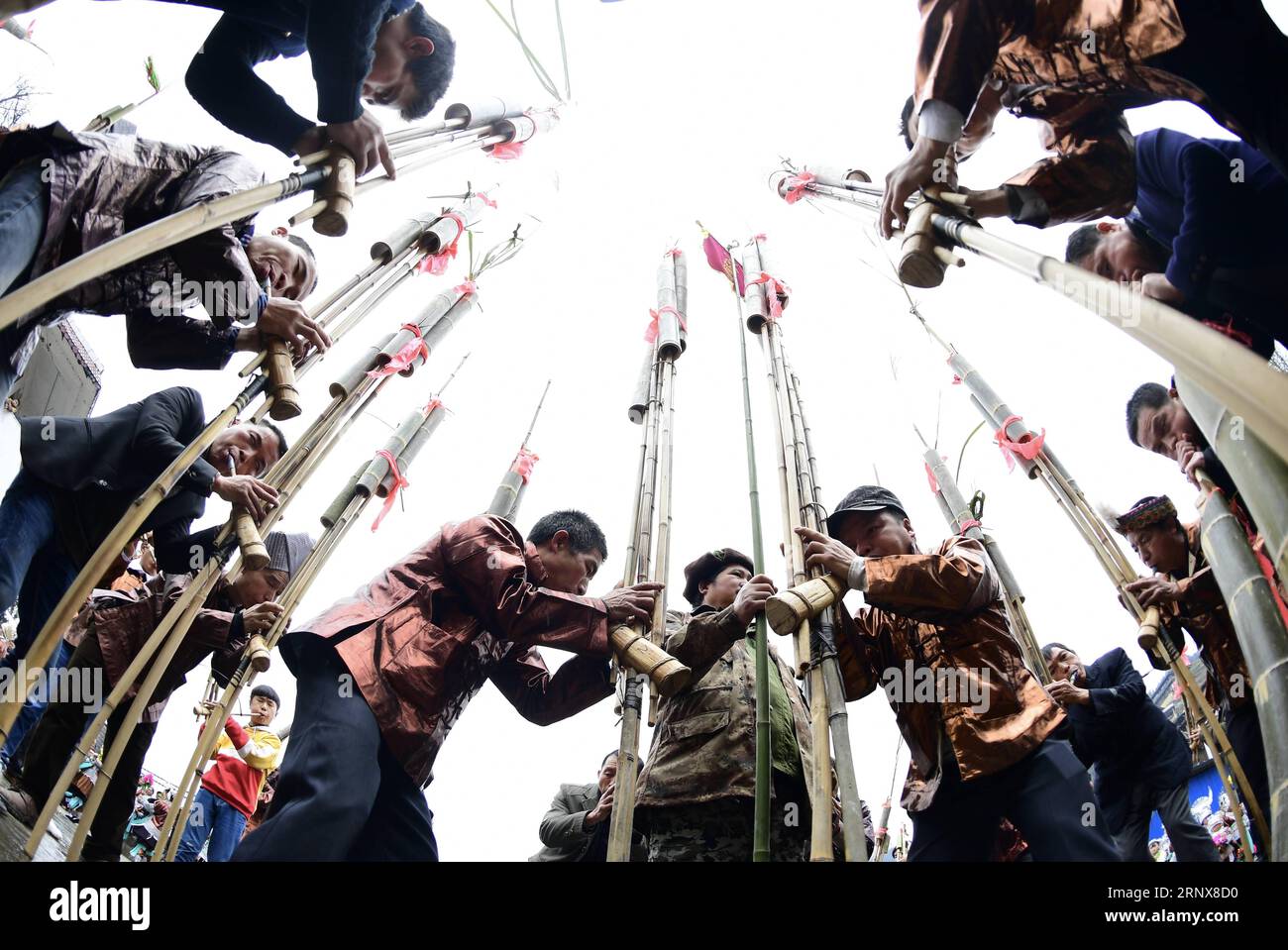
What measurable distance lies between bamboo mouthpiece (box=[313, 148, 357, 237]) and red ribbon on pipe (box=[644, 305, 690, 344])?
162cm

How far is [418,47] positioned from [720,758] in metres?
2.13

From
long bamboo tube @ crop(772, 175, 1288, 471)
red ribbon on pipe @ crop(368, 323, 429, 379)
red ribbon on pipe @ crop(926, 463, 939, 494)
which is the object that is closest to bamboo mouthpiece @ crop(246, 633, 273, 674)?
red ribbon on pipe @ crop(368, 323, 429, 379)

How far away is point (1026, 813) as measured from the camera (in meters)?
1.81

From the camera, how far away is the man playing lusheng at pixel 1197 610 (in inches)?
90.8

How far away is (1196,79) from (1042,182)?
366 mm

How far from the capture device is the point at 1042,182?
1.86 metres

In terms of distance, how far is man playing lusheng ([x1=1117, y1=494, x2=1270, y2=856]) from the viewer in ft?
7.57

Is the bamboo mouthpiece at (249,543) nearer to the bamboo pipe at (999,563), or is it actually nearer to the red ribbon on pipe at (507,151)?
the bamboo pipe at (999,563)

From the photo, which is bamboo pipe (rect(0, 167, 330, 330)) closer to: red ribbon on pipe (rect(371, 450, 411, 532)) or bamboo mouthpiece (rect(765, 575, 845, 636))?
bamboo mouthpiece (rect(765, 575, 845, 636))
